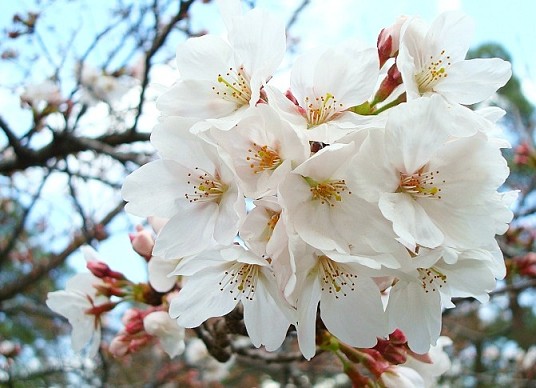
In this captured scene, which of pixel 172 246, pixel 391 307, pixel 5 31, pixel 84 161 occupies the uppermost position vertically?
pixel 172 246

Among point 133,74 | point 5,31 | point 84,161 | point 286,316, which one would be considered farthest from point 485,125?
point 5,31

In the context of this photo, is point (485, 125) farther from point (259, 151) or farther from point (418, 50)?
point (259, 151)

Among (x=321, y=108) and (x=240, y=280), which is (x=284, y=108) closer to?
(x=321, y=108)

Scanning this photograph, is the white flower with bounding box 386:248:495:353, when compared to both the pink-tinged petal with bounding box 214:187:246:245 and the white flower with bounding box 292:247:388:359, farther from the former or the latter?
the pink-tinged petal with bounding box 214:187:246:245

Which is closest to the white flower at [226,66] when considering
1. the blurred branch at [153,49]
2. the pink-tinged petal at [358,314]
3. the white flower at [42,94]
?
the pink-tinged petal at [358,314]

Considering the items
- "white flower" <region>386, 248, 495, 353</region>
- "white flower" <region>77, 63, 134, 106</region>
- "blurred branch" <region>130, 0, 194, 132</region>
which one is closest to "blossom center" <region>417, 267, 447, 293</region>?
"white flower" <region>386, 248, 495, 353</region>

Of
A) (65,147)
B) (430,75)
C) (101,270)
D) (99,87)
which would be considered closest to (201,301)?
(101,270)
